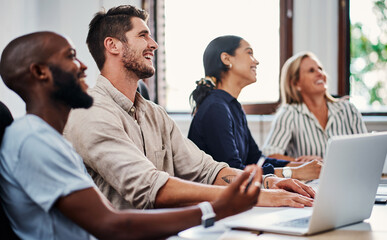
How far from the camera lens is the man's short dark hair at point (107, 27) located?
1.68 m

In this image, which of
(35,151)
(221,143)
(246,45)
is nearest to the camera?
(35,151)

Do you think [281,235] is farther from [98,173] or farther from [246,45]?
[246,45]

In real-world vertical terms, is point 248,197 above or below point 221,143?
above

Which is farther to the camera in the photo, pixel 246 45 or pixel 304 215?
pixel 246 45

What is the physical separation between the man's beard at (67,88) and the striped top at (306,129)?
77.6 inches

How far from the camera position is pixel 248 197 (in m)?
0.97

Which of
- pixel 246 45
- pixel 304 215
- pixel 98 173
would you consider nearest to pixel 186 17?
pixel 246 45

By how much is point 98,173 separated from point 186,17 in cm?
296

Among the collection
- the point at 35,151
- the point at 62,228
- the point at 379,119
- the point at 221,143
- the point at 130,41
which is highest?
the point at 130,41

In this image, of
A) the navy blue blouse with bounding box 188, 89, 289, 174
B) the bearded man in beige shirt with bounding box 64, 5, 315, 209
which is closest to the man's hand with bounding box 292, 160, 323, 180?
the navy blue blouse with bounding box 188, 89, 289, 174

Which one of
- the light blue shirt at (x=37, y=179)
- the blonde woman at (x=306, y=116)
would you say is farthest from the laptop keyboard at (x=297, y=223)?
the blonde woman at (x=306, y=116)

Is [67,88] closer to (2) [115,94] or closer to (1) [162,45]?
(2) [115,94]

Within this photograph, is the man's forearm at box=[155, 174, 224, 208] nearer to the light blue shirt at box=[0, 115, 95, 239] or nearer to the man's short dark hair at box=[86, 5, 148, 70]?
the light blue shirt at box=[0, 115, 95, 239]

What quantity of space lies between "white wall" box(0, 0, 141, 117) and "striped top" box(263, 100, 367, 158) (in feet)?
5.17
